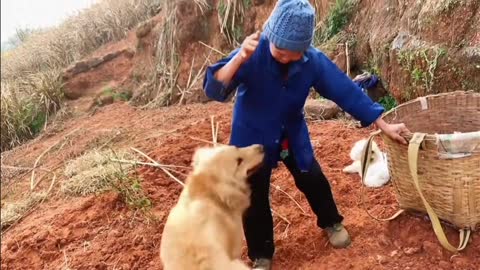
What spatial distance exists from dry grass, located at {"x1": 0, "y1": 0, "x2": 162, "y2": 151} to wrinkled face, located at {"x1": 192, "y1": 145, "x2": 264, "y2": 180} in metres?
6.91

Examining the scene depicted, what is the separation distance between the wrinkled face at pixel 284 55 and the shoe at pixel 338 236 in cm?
104

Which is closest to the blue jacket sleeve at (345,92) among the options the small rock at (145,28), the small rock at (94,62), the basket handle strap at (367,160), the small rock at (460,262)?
the basket handle strap at (367,160)

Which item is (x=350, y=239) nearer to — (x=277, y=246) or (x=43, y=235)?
(x=277, y=246)

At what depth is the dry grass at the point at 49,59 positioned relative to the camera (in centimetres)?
912

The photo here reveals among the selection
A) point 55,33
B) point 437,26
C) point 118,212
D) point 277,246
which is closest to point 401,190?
point 277,246

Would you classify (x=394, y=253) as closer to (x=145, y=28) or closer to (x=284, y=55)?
→ (x=284, y=55)

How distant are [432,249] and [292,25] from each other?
1367 millimetres

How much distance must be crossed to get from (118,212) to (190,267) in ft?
7.59

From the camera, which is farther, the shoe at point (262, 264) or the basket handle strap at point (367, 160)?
the shoe at point (262, 264)

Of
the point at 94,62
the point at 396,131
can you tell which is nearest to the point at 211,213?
the point at 396,131

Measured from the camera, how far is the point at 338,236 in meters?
3.38

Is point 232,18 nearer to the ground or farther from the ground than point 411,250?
nearer to the ground

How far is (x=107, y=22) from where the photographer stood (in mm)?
11289

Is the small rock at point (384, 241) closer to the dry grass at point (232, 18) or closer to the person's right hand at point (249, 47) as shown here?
the person's right hand at point (249, 47)
